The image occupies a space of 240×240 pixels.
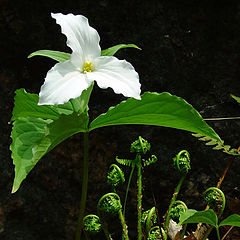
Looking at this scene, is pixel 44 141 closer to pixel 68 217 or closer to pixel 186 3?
pixel 68 217

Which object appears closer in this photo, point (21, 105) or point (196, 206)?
point (21, 105)

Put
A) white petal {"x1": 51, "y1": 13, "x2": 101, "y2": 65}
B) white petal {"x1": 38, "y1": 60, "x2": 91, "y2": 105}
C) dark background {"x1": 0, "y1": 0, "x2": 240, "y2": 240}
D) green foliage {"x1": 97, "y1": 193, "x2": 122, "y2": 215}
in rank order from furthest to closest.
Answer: dark background {"x1": 0, "y1": 0, "x2": 240, "y2": 240}
green foliage {"x1": 97, "y1": 193, "x2": 122, "y2": 215}
white petal {"x1": 51, "y1": 13, "x2": 101, "y2": 65}
white petal {"x1": 38, "y1": 60, "x2": 91, "y2": 105}

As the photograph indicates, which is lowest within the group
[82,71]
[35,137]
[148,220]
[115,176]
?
[148,220]

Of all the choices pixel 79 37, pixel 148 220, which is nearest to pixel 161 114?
pixel 79 37

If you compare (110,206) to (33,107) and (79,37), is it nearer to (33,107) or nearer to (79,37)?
(33,107)

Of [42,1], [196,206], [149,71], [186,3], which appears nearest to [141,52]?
[149,71]

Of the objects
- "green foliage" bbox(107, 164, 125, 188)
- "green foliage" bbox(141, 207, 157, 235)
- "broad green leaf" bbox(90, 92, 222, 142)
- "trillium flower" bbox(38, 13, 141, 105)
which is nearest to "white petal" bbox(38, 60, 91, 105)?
"trillium flower" bbox(38, 13, 141, 105)

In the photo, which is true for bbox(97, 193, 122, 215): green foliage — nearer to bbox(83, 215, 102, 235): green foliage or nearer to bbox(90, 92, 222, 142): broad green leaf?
bbox(83, 215, 102, 235): green foliage
